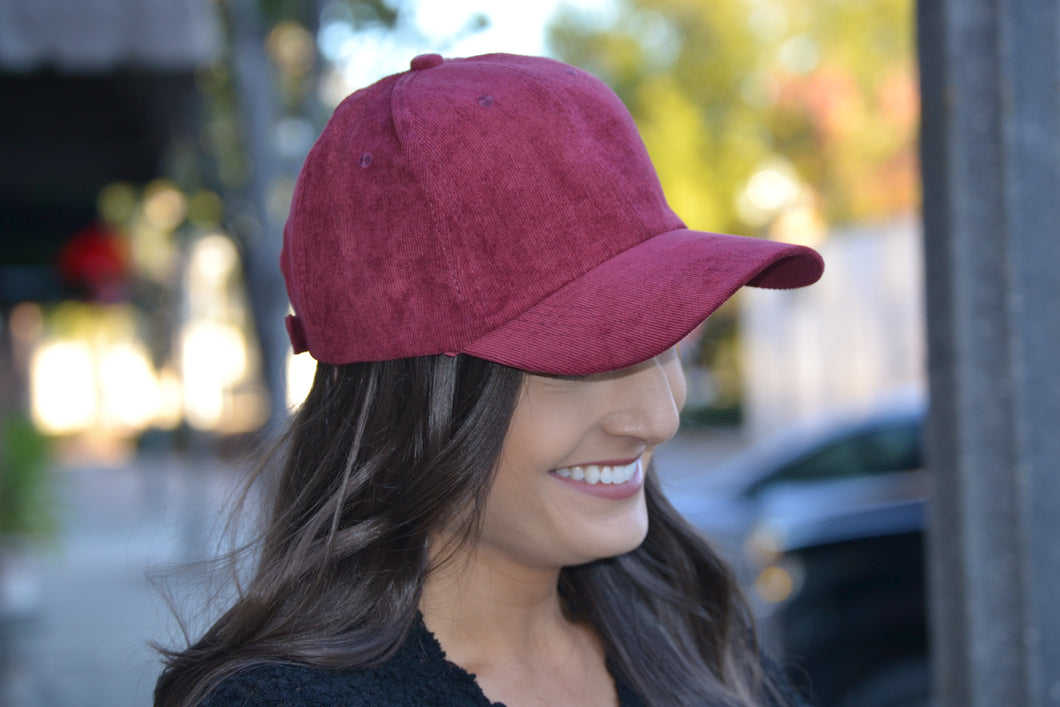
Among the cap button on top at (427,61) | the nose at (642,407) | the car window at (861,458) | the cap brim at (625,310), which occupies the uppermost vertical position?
the cap button on top at (427,61)

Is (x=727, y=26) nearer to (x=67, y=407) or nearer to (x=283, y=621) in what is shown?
(x=67, y=407)

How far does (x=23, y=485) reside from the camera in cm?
738

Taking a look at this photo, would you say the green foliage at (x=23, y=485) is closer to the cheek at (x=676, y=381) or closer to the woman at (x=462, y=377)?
the woman at (x=462, y=377)

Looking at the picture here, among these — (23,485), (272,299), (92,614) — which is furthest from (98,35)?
(92,614)

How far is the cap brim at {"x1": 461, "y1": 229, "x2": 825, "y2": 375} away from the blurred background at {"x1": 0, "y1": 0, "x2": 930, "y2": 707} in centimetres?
61

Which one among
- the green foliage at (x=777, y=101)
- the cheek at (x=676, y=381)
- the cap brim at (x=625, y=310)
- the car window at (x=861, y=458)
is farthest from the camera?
the green foliage at (x=777, y=101)

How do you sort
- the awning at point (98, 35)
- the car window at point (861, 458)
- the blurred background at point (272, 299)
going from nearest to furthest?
1. the awning at point (98, 35)
2. the blurred background at point (272, 299)
3. the car window at point (861, 458)

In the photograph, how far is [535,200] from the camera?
4.23ft

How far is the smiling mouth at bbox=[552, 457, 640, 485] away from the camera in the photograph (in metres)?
1.38

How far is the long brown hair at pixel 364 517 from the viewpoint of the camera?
1339 mm

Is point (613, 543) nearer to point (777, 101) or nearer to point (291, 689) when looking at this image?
point (291, 689)

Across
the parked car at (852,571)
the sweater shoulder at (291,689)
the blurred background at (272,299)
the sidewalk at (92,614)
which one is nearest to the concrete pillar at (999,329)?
the blurred background at (272,299)

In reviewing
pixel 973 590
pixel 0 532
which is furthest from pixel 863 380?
pixel 973 590

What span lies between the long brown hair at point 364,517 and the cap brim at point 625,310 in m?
0.09
